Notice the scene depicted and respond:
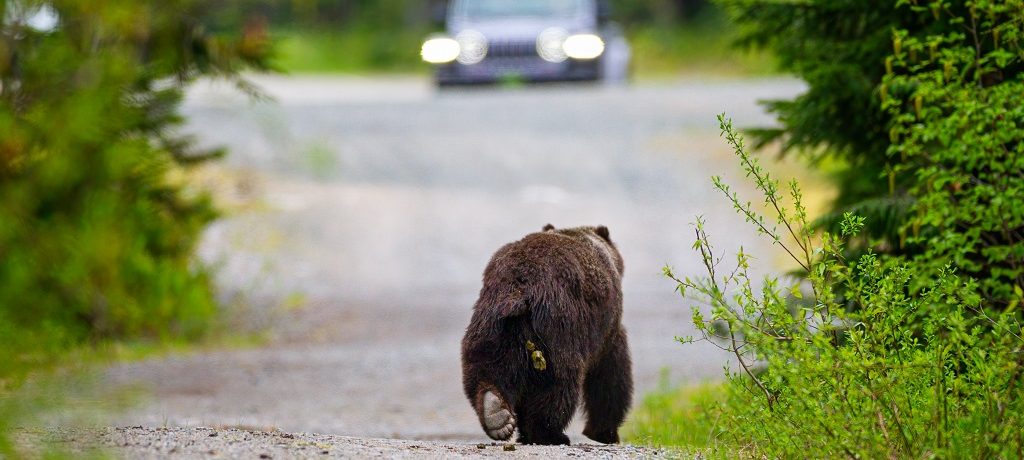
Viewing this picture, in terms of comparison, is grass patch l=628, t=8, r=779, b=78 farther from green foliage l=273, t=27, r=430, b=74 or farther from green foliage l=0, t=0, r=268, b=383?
green foliage l=0, t=0, r=268, b=383

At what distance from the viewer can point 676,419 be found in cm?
779

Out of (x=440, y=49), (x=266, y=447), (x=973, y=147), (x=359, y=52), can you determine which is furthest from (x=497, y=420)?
(x=359, y=52)

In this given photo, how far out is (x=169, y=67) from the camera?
11.0m

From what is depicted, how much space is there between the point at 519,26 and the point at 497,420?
60.8 ft

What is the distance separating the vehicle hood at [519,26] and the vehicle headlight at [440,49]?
0.25 meters

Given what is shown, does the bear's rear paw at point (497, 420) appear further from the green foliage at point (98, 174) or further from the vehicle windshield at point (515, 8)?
the vehicle windshield at point (515, 8)

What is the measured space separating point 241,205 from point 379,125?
16.0ft

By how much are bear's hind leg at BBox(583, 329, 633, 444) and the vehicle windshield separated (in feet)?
58.6

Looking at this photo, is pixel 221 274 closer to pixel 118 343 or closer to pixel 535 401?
pixel 118 343

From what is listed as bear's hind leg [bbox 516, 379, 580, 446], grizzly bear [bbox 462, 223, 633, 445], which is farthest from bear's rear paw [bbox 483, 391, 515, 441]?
bear's hind leg [bbox 516, 379, 580, 446]

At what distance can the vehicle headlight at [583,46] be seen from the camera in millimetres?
23822

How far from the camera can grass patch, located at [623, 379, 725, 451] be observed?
261 inches

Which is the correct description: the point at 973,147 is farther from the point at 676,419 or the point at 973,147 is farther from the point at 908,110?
the point at 676,419

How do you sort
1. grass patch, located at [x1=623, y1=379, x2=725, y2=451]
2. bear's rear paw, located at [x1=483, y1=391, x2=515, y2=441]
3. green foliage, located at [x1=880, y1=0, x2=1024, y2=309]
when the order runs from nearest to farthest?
bear's rear paw, located at [x1=483, y1=391, x2=515, y2=441], green foliage, located at [x1=880, y1=0, x2=1024, y2=309], grass patch, located at [x1=623, y1=379, x2=725, y2=451]
